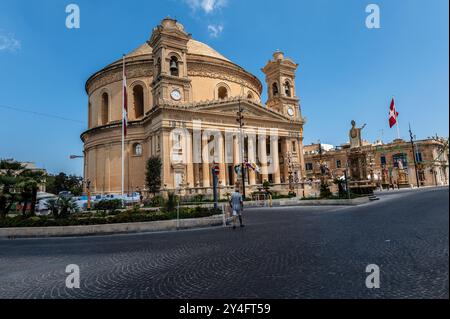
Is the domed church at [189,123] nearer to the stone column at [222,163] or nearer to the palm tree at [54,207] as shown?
the stone column at [222,163]

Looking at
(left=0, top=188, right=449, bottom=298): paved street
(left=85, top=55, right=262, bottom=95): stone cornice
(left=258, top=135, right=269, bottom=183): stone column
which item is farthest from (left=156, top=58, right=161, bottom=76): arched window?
(left=0, top=188, right=449, bottom=298): paved street

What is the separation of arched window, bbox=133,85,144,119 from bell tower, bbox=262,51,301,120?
1954 cm

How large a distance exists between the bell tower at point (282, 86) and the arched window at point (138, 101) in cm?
1954

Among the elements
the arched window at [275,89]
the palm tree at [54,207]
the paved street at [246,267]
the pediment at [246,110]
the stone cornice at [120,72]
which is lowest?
the paved street at [246,267]

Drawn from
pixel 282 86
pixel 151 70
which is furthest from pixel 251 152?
pixel 151 70

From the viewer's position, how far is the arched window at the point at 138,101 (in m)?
43.9

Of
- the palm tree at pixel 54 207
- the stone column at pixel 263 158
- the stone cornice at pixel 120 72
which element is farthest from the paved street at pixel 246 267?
the stone cornice at pixel 120 72

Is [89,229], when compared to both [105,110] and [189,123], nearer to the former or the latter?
[189,123]

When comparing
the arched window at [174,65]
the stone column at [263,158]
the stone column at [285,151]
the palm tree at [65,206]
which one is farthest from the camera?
the stone column at [285,151]

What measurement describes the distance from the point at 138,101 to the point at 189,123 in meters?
14.7

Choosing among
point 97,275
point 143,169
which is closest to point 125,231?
point 97,275

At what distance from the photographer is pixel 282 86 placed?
149ft

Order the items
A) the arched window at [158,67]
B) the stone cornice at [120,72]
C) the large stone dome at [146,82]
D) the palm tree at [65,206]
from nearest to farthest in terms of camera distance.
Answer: the palm tree at [65,206]
the arched window at [158,67]
the large stone dome at [146,82]
the stone cornice at [120,72]
